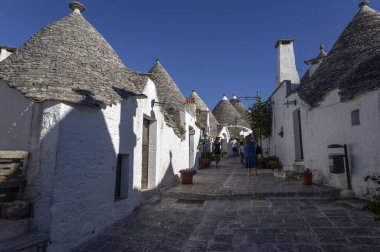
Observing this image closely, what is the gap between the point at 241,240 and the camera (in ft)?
13.4

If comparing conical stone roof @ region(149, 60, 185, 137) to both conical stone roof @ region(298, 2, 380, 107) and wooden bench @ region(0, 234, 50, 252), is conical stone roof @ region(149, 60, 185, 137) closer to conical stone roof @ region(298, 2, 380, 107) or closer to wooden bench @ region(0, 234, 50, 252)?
conical stone roof @ region(298, 2, 380, 107)

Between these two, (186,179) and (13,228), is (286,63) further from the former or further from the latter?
(13,228)

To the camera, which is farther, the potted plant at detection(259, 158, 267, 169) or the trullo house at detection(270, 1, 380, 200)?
the potted plant at detection(259, 158, 267, 169)

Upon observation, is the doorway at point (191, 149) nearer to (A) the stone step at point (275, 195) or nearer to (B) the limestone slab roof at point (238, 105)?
(A) the stone step at point (275, 195)

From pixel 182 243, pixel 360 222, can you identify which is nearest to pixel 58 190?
pixel 182 243

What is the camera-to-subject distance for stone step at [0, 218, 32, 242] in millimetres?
3391

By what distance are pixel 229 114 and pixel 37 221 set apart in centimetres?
2806

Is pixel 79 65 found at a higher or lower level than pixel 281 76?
lower

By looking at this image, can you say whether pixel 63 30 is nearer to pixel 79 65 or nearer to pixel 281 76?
pixel 79 65

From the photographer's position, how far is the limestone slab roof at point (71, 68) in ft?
14.9

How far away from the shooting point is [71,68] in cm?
527

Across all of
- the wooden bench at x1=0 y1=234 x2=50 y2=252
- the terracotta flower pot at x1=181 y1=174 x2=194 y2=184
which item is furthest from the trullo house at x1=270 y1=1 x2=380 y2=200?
the wooden bench at x1=0 y1=234 x2=50 y2=252

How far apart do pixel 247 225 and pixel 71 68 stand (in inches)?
189

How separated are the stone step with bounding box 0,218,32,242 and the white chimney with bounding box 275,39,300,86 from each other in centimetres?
1213
